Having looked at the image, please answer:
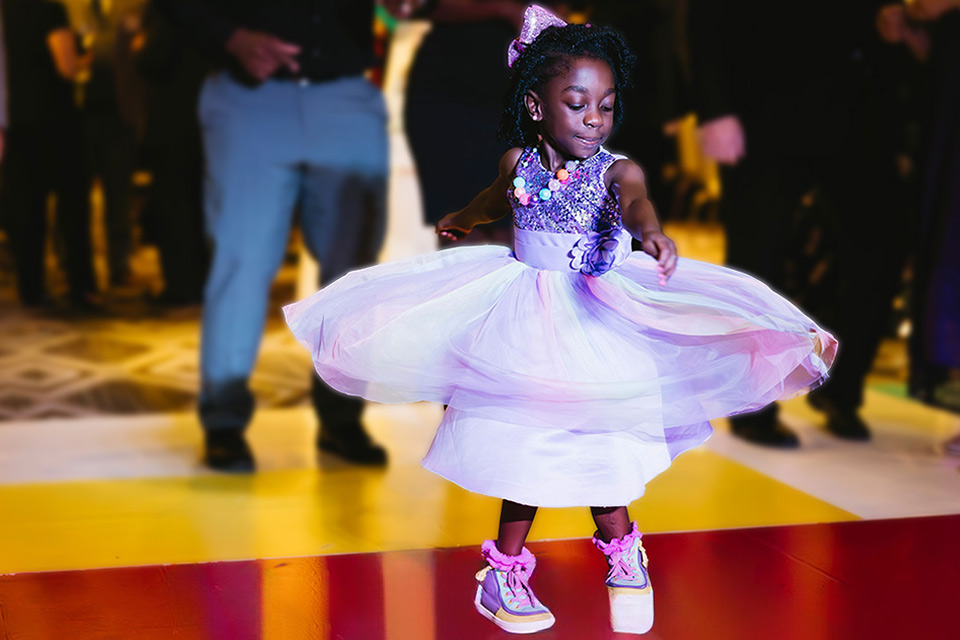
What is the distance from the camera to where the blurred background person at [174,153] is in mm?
4797

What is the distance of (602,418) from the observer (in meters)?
1.60

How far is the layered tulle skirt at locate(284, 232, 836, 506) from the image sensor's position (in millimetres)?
1598

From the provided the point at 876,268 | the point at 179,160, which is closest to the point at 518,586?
the point at 876,268

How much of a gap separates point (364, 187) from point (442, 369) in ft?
3.99

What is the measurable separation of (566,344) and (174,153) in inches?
148

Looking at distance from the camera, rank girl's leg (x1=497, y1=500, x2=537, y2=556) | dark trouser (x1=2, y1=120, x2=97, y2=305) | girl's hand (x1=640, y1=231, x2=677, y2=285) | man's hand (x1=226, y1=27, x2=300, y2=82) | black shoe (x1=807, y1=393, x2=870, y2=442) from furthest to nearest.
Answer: dark trouser (x1=2, y1=120, x2=97, y2=305) → black shoe (x1=807, y1=393, x2=870, y2=442) → man's hand (x1=226, y1=27, x2=300, y2=82) → girl's leg (x1=497, y1=500, x2=537, y2=556) → girl's hand (x1=640, y1=231, x2=677, y2=285)

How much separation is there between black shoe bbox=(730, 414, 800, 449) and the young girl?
4.02 ft

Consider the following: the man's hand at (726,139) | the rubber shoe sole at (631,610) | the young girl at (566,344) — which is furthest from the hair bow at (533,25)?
the man's hand at (726,139)

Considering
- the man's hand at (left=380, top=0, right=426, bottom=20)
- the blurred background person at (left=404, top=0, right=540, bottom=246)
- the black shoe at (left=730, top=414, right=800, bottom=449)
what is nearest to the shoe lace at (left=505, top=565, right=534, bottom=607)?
the blurred background person at (left=404, top=0, right=540, bottom=246)

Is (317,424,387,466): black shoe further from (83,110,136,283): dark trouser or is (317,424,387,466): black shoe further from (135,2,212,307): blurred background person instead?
(83,110,136,283): dark trouser

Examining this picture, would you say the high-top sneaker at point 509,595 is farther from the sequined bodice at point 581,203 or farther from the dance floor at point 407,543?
the sequined bodice at point 581,203

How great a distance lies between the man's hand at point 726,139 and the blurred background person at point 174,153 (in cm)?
258

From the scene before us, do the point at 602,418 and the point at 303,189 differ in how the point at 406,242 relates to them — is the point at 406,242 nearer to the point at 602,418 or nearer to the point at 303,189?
the point at 303,189

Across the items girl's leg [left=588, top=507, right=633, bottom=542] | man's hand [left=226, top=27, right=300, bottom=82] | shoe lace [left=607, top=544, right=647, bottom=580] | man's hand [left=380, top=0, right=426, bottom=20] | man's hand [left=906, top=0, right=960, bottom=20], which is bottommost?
shoe lace [left=607, top=544, right=647, bottom=580]
